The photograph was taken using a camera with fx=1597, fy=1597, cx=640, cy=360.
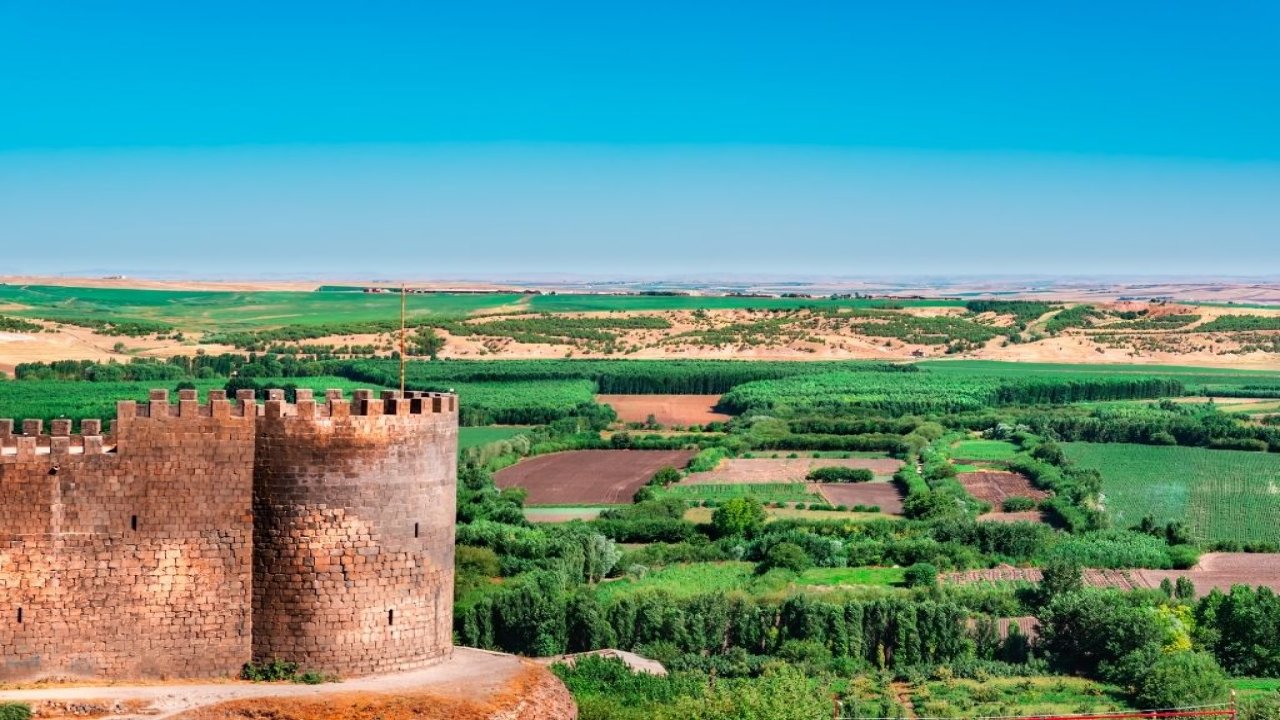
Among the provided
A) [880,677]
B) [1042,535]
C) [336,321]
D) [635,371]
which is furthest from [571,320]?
[880,677]

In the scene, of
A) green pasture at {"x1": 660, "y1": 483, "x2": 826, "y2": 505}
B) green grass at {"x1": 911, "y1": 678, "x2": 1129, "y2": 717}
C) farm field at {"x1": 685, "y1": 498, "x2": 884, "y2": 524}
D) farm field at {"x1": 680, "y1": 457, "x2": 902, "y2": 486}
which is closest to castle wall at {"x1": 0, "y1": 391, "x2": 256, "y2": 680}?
green grass at {"x1": 911, "y1": 678, "x2": 1129, "y2": 717}

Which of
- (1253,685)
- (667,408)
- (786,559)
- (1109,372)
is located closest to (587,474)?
(786,559)

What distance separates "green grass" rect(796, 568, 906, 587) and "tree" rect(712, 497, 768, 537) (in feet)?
23.6

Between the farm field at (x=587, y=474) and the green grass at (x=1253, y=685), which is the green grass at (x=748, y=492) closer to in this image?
the farm field at (x=587, y=474)

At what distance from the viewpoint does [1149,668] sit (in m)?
35.2

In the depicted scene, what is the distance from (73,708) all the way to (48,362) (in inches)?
3466

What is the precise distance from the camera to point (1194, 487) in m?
72.8

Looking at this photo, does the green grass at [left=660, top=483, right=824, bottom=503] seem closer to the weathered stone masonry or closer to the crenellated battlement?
the weathered stone masonry

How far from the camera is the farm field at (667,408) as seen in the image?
10062cm

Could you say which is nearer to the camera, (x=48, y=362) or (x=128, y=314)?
(x=48, y=362)

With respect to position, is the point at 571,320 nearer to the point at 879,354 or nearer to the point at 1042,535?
the point at 879,354

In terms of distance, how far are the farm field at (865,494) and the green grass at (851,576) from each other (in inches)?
539

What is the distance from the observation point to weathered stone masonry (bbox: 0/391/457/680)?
2114 centimetres

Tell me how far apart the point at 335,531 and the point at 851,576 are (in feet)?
98.9
